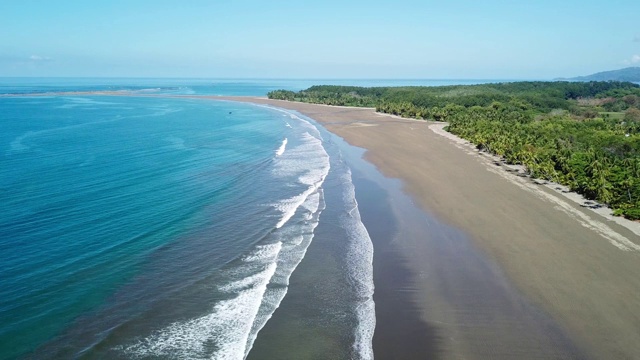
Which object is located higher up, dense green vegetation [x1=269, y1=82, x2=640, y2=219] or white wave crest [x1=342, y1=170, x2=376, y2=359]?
dense green vegetation [x1=269, y1=82, x2=640, y2=219]

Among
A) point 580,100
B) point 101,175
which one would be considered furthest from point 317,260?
point 580,100

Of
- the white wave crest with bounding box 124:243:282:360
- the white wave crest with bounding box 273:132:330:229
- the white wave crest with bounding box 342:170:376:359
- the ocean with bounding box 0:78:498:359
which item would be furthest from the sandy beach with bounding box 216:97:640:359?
the white wave crest with bounding box 273:132:330:229

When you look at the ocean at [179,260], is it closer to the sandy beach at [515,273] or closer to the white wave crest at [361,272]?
the white wave crest at [361,272]

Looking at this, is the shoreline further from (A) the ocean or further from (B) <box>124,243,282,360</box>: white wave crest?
(B) <box>124,243,282,360</box>: white wave crest

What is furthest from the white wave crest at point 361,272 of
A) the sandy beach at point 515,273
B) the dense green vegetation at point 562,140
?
the dense green vegetation at point 562,140

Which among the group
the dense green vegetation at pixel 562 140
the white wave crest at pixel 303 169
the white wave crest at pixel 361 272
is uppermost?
the dense green vegetation at pixel 562 140

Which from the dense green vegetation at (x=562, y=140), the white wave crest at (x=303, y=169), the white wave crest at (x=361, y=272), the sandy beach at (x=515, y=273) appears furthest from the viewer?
the dense green vegetation at (x=562, y=140)
